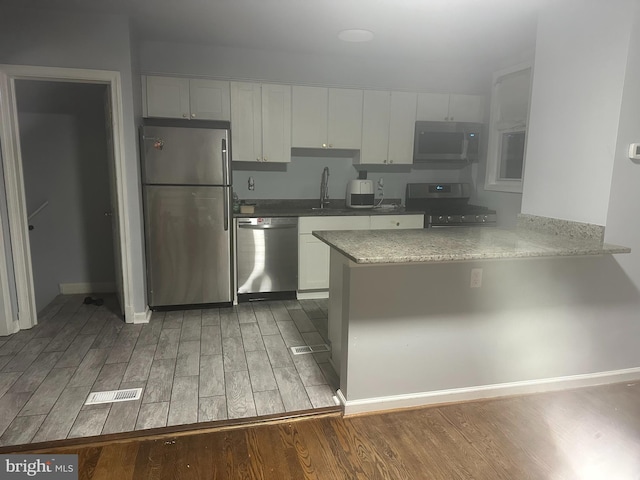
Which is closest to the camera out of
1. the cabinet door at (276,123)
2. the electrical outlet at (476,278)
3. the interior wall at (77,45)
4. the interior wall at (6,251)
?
the electrical outlet at (476,278)

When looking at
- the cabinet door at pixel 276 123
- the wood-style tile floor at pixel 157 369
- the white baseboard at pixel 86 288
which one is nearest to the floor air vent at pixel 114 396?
the wood-style tile floor at pixel 157 369

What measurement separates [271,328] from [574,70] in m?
2.72

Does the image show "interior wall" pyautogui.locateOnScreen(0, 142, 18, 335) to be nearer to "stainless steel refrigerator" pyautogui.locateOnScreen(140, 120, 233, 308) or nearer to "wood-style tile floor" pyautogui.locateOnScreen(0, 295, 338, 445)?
"wood-style tile floor" pyautogui.locateOnScreen(0, 295, 338, 445)

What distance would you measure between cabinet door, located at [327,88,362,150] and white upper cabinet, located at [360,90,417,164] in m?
0.07

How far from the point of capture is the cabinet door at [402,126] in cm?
433

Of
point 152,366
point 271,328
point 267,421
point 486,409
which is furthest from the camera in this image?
point 271,328

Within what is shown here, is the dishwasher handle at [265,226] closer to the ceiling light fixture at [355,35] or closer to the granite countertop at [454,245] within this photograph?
the granite countertop at [454,245]

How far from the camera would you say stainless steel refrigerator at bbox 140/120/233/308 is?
349cm

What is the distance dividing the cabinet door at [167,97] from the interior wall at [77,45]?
58 centimetres

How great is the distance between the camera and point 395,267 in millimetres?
2131

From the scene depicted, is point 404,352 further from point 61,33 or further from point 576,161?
point 61,33

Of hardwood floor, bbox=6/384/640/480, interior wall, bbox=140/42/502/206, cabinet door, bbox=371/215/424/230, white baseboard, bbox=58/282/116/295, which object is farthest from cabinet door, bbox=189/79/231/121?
hardwood floor, bbox=6/384/640/480

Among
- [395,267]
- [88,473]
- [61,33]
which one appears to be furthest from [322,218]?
[88,473]

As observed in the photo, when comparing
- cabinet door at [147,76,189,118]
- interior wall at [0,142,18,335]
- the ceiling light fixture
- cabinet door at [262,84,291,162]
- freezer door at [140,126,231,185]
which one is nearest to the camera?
interior wall at [0,142,18,335]
